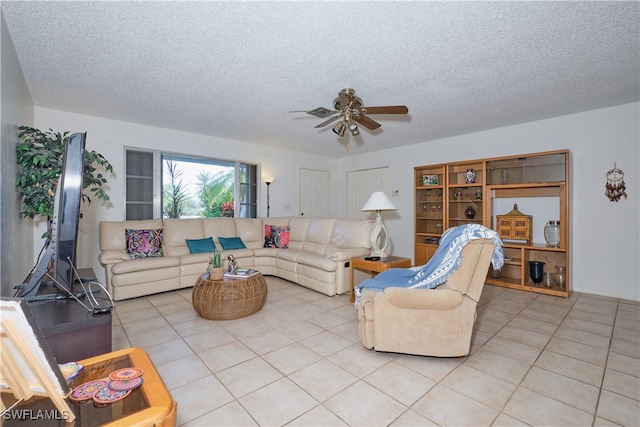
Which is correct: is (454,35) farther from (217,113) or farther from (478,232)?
(217,113)

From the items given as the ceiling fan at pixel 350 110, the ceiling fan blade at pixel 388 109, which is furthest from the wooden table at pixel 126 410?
the ceiling fan blade at pixel 388 109

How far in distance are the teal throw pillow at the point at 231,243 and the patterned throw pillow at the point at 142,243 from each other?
890 mm

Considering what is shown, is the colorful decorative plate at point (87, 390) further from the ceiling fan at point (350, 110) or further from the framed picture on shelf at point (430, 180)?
the framed picture on shelf at point (430, 180)

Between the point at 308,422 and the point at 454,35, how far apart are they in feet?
8.80

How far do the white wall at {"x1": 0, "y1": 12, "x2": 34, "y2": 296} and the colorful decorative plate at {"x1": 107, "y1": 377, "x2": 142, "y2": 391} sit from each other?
162 cm

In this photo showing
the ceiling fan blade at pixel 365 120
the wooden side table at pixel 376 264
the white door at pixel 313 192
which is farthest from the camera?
the white door at pixel 313 192

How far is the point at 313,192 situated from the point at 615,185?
493cm

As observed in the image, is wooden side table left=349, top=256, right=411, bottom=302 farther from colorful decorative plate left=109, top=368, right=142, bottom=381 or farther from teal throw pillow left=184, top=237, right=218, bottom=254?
colorful decorative plate left=109, top=368, right=142, bottom=381

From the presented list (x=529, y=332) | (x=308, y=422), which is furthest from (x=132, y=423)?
(x=529, y=332)

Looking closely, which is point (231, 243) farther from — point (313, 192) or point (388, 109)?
point (388, 109)

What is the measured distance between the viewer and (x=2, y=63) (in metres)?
1.93

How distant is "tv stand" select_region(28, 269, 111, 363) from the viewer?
1.49 metres

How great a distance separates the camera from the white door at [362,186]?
243 inches

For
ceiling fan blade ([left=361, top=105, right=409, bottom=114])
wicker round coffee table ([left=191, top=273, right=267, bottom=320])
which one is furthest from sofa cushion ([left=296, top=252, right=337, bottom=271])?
ceiling fan blade ([left=361, top=105, right=409, bottom=114])
